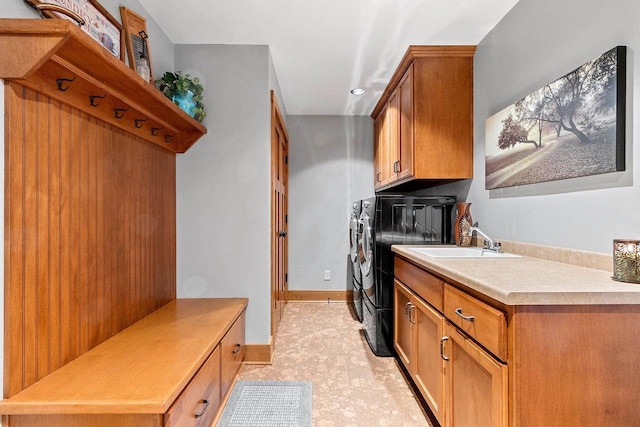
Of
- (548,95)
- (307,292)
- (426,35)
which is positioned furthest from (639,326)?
(307,292)

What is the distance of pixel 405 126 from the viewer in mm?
2896

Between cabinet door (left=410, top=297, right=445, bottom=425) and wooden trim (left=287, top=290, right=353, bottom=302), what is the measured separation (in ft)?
7.58

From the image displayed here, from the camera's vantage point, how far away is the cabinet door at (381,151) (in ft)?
11.8

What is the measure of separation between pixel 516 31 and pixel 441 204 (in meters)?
1.28

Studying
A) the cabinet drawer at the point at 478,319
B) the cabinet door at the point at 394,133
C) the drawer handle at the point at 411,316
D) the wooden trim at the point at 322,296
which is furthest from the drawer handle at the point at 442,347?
the wooden trim at the point at 322,296

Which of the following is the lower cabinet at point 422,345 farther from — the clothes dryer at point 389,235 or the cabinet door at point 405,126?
the cabinet door at point 405,126

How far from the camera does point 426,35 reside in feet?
8.04

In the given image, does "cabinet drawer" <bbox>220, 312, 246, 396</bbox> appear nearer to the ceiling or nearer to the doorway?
the doorway

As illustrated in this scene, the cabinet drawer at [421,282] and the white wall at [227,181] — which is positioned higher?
the white wall at [227,181]

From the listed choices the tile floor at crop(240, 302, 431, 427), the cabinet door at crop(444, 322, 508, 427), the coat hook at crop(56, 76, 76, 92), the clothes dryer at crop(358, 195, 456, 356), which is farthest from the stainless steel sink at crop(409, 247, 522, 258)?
the coat hook at crop(56, 76, 76, 92)

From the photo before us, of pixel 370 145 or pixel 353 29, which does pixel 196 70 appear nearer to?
pixel 353 29

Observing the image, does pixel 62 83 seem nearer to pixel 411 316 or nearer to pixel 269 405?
pixel 269 405

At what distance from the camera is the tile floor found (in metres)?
1.94

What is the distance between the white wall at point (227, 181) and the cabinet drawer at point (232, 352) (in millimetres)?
174
